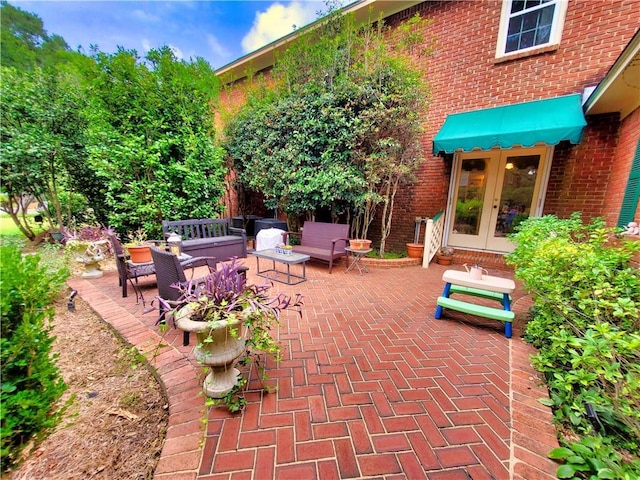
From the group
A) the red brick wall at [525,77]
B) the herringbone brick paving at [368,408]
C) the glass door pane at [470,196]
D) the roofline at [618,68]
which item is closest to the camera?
the herringbone brick paving at [368,408]

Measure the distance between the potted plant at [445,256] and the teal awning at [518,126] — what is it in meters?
2.37

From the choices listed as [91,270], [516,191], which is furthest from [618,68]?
[91,270]

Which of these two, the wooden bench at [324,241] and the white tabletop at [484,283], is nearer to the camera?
the white tabletop at [484,283]

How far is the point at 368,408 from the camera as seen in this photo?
Result: 1.71 metres

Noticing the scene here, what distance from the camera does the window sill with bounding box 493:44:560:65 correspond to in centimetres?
482

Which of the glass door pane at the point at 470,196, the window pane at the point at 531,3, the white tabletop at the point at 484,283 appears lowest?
the white tabletop at the point at 484,283

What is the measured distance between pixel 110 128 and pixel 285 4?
4.62 m

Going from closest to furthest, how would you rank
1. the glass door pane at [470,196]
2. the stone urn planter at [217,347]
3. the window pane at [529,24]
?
the stone urn planter at [217,347]
the window pane at [529,24]
the glass door pane at [470,196]

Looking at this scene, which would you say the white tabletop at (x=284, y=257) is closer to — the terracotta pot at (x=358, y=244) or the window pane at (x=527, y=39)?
the terracotta pot at (x=358, y=244)

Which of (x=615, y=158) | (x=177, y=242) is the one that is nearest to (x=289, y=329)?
(x=177, y=242)

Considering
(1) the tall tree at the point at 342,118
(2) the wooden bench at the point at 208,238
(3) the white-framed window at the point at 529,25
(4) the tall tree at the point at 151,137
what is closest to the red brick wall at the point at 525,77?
(3) the white-framed window at the point at 529,25

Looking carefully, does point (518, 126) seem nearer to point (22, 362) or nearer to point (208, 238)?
point (208, 238)

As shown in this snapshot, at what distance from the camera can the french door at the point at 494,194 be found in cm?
544

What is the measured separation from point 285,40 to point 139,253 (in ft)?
23.1
